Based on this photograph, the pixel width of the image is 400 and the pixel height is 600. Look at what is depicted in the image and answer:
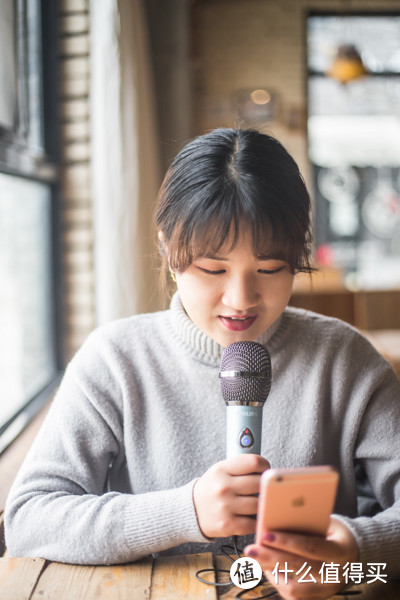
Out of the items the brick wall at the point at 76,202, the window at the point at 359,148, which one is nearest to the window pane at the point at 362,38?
the window at the point at 359,148

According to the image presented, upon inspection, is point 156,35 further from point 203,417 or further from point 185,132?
point 203,417

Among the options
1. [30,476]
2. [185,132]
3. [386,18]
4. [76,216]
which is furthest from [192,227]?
→ [386,18]

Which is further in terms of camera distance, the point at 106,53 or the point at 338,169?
the point at 338,169

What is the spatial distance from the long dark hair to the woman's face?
0.01 m

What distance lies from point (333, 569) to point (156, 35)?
3.70 meters

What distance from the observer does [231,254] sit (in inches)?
37.2

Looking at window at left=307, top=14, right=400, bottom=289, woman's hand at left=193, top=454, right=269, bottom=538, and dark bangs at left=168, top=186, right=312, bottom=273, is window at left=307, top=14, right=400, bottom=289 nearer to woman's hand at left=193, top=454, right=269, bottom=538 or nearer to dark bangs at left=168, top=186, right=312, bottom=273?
dark bangs at left=168, top=186, right=312, bottom=273

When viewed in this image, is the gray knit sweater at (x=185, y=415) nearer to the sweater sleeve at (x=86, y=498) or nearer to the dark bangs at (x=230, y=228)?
the sweater sleeve at (x=86, y=498)

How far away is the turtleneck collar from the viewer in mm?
1161

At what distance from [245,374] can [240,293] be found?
129 millimetres

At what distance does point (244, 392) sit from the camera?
0.85 meters

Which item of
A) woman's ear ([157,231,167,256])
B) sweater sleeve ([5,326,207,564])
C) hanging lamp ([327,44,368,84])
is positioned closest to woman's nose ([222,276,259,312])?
woman's ear ([157,231,167,256])

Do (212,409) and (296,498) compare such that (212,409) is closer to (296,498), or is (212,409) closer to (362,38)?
(296,498)

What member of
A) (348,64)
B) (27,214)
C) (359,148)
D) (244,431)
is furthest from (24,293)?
(359,148)
